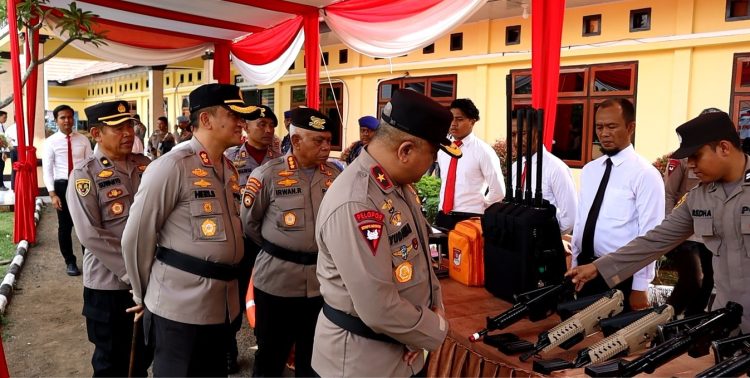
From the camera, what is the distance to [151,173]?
83.8 inches

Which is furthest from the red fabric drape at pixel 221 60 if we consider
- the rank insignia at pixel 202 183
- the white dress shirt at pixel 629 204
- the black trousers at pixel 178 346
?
the white dress shirt at pixel 629 204

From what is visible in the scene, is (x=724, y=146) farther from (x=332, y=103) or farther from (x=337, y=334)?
(x=332, y=103)

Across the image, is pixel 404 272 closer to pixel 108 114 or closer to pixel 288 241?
pixel 288 241

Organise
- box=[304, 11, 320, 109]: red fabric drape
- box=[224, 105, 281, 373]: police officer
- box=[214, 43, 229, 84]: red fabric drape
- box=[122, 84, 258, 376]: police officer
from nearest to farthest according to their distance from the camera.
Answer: box=[122, 84, 258, 376]: police officer
box=[224, 105, 281, 373]: police officer
box=[304, 11, 320, 109]: red fabric drape
box=[214, 43, 229, 84]: red fabric drape

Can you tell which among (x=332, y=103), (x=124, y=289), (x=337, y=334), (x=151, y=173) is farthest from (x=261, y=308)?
(x=332, y=103)

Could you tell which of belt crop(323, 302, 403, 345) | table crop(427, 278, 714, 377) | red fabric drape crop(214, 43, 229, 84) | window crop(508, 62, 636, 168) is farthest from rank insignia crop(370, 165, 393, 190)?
red fabric drape crop(214, 43, 229, 84)

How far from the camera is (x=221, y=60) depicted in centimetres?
795

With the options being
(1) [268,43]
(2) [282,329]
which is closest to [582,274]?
(2) [282,329]

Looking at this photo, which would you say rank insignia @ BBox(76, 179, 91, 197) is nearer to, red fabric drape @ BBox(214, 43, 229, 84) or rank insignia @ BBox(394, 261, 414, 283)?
rank insignia @ BBox(394, 261, 414, 283)

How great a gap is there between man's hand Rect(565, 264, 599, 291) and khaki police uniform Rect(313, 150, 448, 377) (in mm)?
790

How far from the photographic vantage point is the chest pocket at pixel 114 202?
8.70ft

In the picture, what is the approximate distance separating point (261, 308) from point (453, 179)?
1737 mm

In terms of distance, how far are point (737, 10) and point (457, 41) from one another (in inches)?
147

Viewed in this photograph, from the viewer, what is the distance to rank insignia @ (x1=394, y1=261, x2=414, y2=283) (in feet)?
5.15
